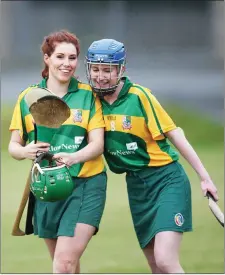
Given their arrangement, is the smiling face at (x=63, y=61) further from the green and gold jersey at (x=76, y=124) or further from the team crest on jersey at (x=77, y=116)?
the team crest on jersey at (x=77, y=116)

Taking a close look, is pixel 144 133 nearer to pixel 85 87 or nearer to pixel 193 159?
pixel 193 159

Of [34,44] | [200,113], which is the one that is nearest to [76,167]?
[200,113]

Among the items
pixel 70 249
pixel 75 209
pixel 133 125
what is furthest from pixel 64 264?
pixel 133 125

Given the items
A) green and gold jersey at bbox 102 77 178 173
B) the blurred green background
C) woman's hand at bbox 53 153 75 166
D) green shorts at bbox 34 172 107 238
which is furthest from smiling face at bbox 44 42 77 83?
the blurred green background

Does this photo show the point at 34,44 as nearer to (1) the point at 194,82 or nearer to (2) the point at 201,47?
(2) the point at 201,47

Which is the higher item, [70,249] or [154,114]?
[154,114]

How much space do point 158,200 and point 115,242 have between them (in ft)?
9.17

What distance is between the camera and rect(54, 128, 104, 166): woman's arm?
20.3ft

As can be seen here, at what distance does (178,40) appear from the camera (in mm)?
29188

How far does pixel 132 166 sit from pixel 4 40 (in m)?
22.5

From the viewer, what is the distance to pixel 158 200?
652 centimetres

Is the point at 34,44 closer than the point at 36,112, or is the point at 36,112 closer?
the point at 36,112

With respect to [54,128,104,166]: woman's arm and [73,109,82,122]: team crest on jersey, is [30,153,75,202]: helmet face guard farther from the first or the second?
[73,109,82,122]: team crest on jersey

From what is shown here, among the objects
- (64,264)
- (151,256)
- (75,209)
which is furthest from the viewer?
(151,256)
